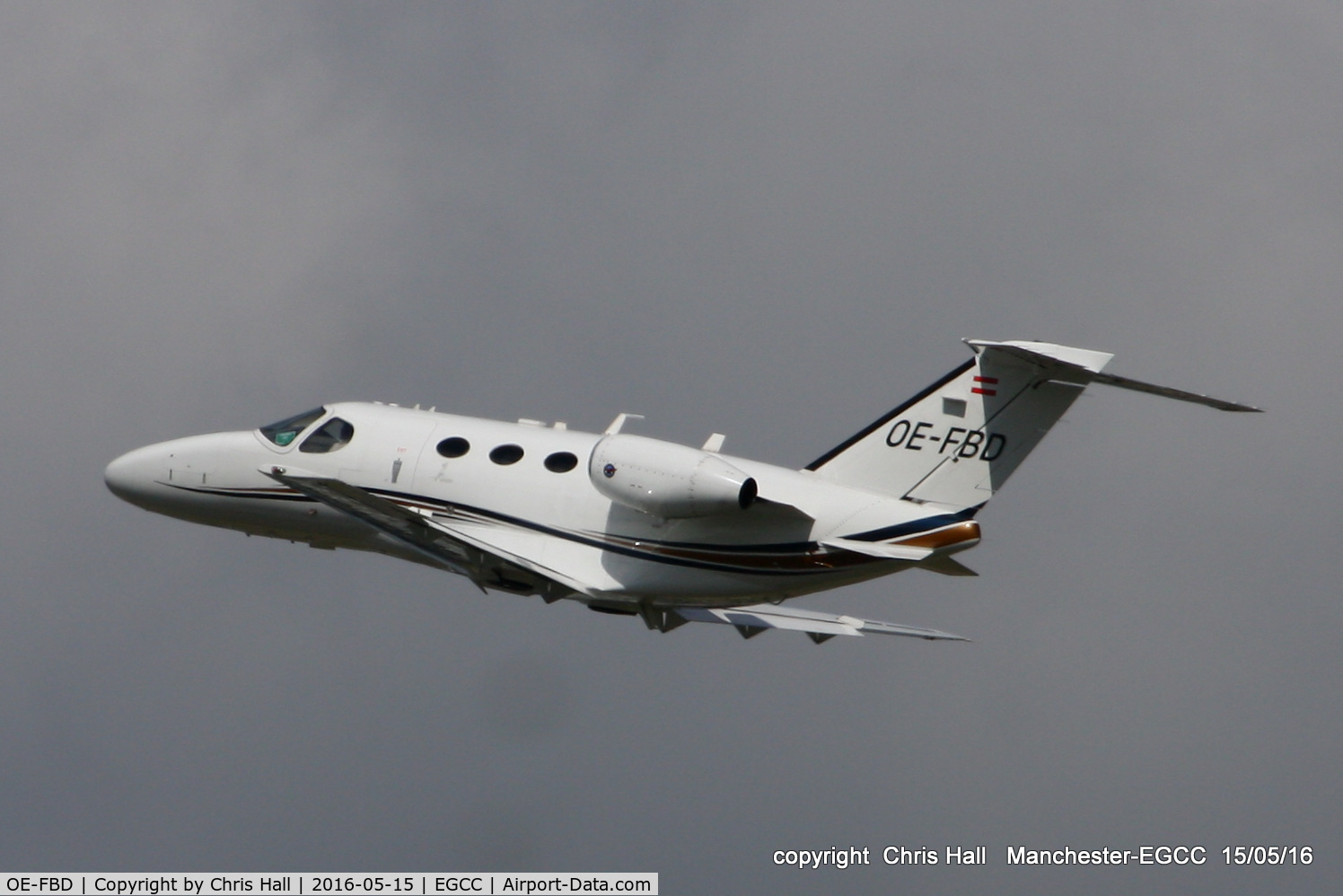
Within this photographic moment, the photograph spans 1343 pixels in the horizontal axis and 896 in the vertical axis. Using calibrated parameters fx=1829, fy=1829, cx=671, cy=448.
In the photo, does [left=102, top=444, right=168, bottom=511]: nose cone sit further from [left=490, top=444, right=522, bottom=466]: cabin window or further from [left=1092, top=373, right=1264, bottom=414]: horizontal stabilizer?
[left=1092, top=373, right=1264, bottom=414]: horizontal stabilizer

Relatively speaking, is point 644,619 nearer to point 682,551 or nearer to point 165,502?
point 682,551

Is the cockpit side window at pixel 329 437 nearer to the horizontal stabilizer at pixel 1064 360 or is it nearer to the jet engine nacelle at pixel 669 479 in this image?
the jet engine nacelle at pixel 669 479

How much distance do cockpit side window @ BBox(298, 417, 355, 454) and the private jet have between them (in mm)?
66

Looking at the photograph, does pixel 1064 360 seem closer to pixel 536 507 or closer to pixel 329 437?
pixel 536 507

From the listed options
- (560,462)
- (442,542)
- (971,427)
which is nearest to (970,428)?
A: (971,427)

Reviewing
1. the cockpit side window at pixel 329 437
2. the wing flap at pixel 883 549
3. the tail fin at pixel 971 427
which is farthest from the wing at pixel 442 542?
the tail fin at pixel 971 427

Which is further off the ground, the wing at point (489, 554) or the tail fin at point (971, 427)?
the tail fin at point (971, 427)

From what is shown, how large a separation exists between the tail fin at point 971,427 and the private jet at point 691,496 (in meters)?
0.02

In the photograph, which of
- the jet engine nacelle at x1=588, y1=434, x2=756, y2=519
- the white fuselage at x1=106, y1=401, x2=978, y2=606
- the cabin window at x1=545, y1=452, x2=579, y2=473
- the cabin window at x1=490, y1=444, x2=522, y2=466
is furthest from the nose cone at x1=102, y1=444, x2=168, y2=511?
the jet engine nacelle at x1=588, y1=434, x2=756, y2=519

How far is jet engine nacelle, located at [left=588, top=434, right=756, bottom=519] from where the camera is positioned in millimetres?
24578

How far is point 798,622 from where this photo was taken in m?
29.0

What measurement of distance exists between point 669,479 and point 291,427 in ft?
25.5

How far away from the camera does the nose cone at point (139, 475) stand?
3036cm

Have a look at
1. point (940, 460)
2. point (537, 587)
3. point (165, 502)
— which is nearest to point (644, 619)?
point (537, 587)
